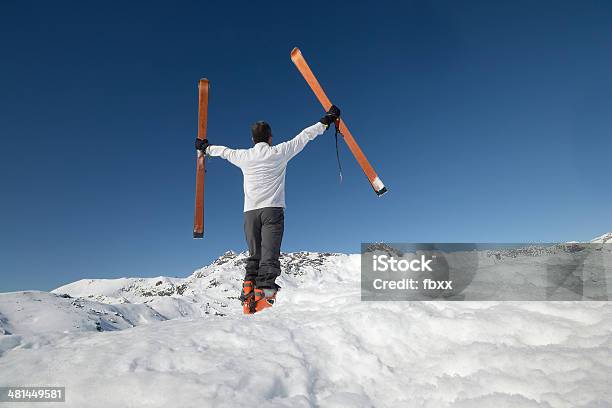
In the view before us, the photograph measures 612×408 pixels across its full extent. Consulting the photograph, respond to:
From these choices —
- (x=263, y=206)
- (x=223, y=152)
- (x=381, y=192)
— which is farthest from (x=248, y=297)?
(x=381, y=192)

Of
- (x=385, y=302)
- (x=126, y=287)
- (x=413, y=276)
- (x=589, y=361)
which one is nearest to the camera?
(x=589, y=361)

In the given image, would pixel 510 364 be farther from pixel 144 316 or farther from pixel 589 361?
pixel 144 316

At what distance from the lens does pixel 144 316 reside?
16.7m

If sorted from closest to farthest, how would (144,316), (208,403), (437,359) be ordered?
(208,403) < (437,359) < (144,316)

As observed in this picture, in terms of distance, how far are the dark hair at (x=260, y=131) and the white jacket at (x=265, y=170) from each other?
0.44 feet

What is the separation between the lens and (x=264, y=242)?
5.17 meters

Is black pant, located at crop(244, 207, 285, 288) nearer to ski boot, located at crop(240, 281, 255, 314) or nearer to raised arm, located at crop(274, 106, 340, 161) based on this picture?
ski boot, located at crop(240, 281, 255, 314)

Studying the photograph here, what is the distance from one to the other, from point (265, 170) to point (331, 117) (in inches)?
62.5

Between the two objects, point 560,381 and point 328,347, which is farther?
point 328,347

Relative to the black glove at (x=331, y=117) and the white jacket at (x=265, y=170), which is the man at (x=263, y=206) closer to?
the white jacket at (x=265, y=170)

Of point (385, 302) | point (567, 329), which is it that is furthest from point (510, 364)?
point (385, 302)

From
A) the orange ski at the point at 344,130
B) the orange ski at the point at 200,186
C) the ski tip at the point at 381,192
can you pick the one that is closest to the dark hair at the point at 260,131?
the orange ski at the point at 200,186

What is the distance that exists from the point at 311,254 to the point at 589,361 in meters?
26.7

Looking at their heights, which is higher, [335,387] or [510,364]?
[510,364]
